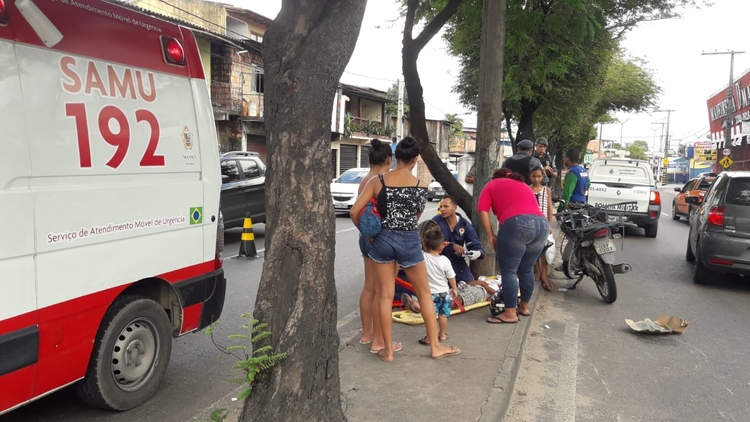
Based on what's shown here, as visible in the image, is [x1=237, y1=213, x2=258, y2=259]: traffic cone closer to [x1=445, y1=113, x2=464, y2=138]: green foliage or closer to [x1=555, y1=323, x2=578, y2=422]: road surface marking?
[x1=555, y1=323, x2=578, y2=422]: road surface marking

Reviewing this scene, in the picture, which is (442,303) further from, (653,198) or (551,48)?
(653,198)

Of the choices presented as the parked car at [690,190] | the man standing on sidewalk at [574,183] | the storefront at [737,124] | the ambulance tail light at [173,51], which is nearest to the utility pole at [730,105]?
the storefront at [737,124]

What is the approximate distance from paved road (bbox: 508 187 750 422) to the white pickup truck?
5029 millimetres

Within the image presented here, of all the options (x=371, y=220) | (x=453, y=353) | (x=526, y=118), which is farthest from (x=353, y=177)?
(x=371, y=220)

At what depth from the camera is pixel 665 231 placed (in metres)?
15.3

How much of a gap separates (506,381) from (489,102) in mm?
3786

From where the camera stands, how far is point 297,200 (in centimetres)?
267

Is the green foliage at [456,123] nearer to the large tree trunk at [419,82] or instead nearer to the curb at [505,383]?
the large tree trunk at [419,82]

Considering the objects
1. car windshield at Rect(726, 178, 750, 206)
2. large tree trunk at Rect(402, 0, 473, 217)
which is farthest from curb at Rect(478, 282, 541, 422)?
car windshield at Rect(726, 178, 750, 206)

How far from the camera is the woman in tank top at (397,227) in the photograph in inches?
160

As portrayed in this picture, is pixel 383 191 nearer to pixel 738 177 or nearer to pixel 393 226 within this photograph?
pixel 393 226

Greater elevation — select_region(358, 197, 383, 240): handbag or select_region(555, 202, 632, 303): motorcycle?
select_region(358, 197, 383, 240): handbag

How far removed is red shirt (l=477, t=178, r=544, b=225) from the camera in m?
5.29

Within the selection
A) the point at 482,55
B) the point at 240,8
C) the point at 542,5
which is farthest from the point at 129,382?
the point at 240,8
